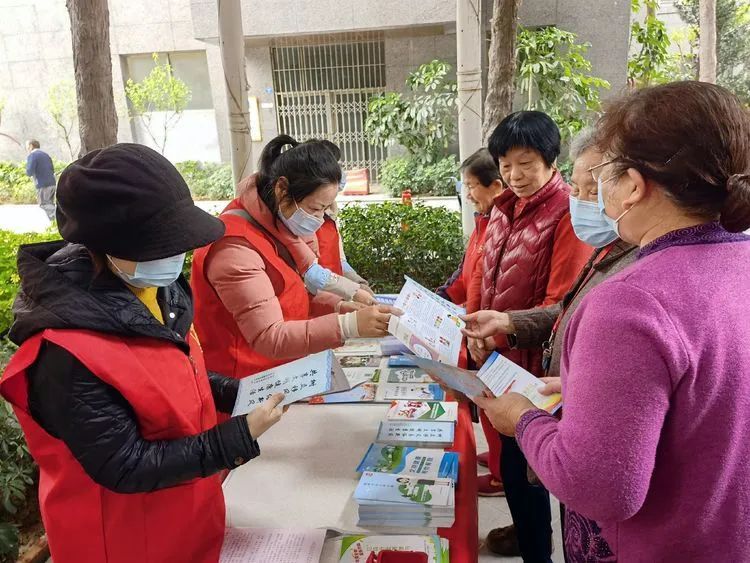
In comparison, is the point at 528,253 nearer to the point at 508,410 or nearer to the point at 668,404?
the point at 508,410

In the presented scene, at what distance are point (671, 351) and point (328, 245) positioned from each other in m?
2.29

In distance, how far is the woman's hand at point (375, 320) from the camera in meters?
1.72

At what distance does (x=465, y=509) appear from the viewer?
4.45 ft

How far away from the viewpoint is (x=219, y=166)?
1243 centimetres

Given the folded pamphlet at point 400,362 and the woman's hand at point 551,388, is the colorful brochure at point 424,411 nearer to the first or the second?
the folded pamphlet at point 400,362

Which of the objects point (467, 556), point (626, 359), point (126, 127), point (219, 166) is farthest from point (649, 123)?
point (126, 127)

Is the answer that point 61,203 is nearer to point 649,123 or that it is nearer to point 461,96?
point 649,123

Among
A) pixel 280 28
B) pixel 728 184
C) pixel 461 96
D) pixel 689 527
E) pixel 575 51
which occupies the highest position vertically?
pixel 280 28

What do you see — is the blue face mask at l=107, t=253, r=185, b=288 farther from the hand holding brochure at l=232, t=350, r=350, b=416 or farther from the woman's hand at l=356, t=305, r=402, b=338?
the woman's hand at l=356, t=305, r=402, b=338

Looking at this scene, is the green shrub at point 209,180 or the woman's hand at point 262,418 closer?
the woman's hand at point 262,418

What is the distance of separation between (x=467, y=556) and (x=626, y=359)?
2.27 feet

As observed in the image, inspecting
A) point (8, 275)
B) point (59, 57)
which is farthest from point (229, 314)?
point (59, 57)

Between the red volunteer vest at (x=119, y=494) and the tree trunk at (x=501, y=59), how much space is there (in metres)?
3.82

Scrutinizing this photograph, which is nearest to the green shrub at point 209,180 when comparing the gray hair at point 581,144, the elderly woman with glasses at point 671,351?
the gray hair at point 581,144
